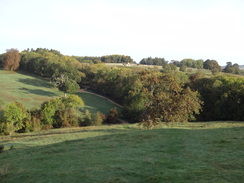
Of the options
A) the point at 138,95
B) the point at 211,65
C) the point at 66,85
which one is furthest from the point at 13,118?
the point at 211,65

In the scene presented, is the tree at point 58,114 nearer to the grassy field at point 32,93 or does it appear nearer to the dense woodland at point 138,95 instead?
the dense woodland at point 138,95

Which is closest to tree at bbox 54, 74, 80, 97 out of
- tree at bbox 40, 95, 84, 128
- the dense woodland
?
the dense woodland

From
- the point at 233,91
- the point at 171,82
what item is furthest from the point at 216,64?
the point at 171,82

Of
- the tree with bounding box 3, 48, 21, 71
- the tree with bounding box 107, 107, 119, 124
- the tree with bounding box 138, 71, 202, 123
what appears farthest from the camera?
the tree with bounding box 3, 48, 21, 71

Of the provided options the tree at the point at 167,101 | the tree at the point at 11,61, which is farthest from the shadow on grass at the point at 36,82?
the tree at the point at 167,101

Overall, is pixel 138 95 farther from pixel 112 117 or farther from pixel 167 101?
pixel 167 101

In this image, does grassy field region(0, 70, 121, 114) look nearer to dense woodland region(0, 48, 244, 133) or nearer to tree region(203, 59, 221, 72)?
dense woodland region(0, 48, 244, 133)

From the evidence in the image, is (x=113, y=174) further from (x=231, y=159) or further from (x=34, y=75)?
(x=34, y=75)

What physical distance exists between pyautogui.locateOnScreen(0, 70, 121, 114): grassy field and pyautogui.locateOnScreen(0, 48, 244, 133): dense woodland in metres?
5.70

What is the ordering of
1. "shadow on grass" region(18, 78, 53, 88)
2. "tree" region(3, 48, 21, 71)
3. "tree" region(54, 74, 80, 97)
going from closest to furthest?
"tree" region(54, 74, 80, 97), "shadow on grass" region(18, 78, 53, 88), "tree" region(3, 48, 21, 71)

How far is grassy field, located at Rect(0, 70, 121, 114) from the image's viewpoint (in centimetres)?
8112

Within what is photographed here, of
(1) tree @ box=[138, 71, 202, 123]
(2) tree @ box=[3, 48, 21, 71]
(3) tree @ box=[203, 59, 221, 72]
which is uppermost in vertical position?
(3) tree @ box=[203, 59, 221, 72]

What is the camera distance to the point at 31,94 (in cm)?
8938

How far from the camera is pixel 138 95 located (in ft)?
188
